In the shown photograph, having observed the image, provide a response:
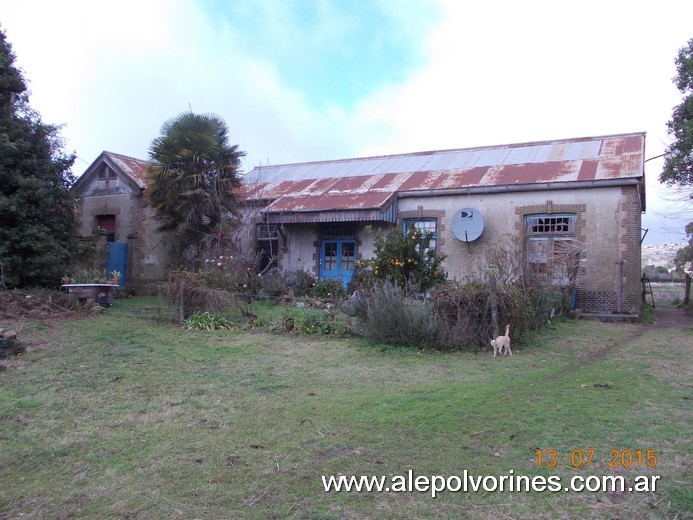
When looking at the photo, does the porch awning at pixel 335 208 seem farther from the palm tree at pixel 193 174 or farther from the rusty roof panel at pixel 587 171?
the rusty roof panel at pixel 587 171

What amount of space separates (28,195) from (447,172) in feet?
41.9

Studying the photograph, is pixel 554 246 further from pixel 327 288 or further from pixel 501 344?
pixel 501 344

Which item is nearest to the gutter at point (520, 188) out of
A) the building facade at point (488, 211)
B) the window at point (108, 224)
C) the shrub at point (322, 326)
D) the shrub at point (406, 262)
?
the building facade at point (488, 211)

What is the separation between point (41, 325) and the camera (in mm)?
9359

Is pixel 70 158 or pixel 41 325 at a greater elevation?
pixel 70 158

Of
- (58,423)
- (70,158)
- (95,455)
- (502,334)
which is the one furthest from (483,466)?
(70,158)

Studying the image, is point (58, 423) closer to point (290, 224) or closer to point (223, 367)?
point (223, 367)

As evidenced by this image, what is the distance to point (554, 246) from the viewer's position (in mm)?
14695

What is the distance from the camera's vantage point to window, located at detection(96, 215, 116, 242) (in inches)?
766

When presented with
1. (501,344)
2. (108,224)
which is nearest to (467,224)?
(501,344)

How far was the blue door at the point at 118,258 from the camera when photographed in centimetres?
1825

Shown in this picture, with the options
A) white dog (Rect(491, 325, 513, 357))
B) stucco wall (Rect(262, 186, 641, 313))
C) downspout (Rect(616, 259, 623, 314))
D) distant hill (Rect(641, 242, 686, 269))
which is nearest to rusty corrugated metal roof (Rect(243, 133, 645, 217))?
stucco wall (Rect(262, 186, 641, 313))

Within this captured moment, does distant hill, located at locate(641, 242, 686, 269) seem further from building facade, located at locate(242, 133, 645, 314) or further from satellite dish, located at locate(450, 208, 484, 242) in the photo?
satellite dish, located at locate(450, 208, 484, 242)

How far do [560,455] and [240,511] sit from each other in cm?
237
